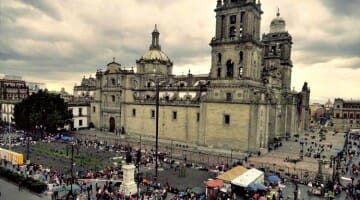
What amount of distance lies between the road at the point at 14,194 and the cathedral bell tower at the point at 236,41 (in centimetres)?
2689

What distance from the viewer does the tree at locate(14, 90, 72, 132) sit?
47.8 meters

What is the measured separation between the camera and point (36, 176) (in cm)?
2653

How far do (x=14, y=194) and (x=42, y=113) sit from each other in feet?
90.4

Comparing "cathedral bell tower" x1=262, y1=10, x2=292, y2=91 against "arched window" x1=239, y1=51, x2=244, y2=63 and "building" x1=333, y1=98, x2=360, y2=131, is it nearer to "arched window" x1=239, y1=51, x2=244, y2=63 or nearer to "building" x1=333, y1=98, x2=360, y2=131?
"arched window" x1=239, y1=51, x2=244, y2=63

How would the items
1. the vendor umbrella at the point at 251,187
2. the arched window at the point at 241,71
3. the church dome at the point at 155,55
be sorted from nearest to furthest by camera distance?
the vendor umbrella at the point at 251,187
the arched window at the point at 241,71
the church dome at the point at 155,55

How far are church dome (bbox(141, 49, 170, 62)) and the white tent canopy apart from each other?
123ft

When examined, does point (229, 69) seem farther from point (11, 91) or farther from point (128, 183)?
point (11, 91)

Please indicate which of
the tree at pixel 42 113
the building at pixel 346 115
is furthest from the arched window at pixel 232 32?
the building at pixel 346 115

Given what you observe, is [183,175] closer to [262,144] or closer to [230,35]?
[262,144]

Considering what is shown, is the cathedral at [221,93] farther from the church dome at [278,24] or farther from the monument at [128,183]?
the monument at [128,183]

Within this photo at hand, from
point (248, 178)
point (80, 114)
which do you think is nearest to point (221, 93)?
point (248, 178)

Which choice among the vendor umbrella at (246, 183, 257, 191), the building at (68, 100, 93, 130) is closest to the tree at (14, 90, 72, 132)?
the building at (68, 100, 93, 130)

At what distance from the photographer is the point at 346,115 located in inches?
3632

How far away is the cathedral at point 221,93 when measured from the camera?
38.6 m
